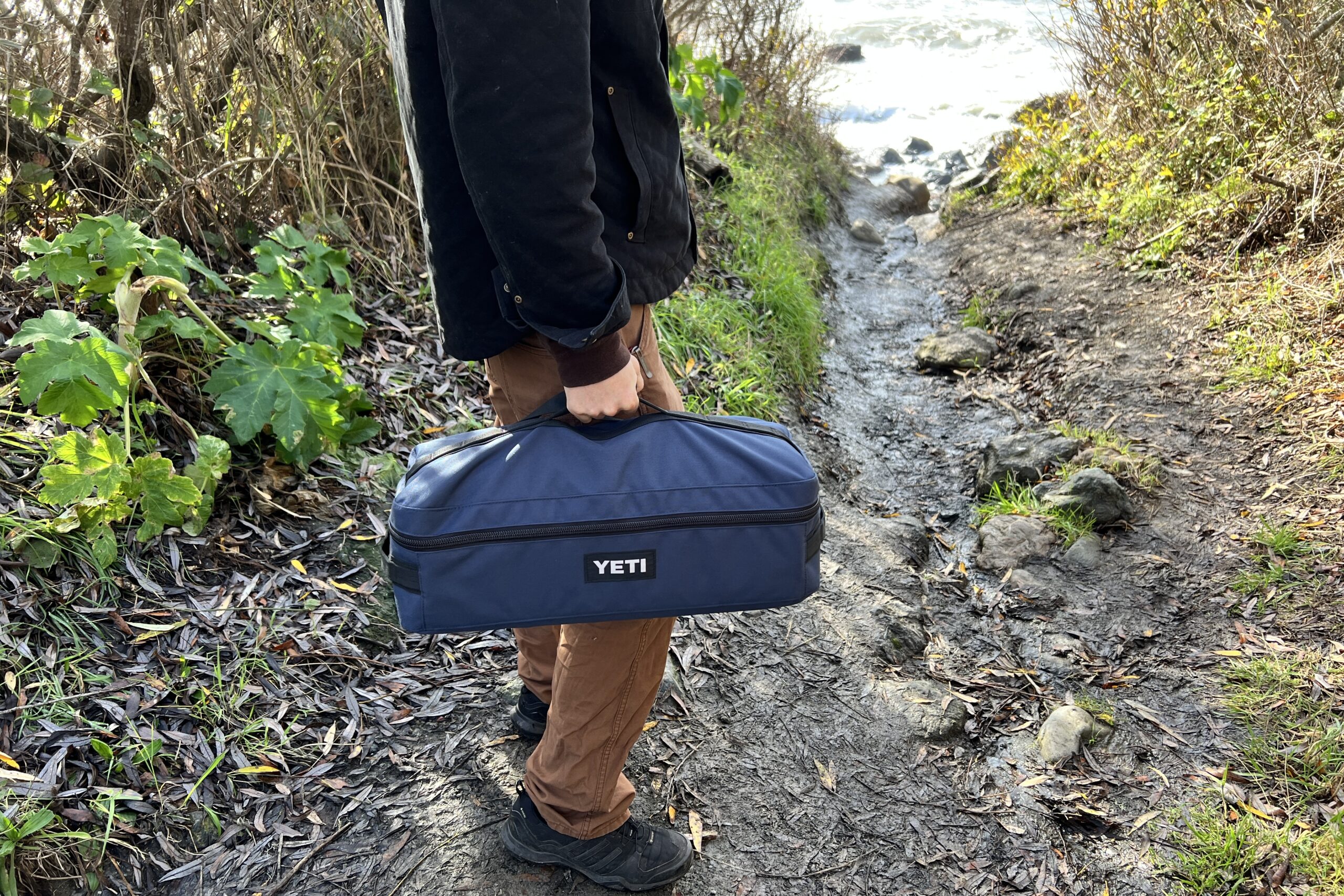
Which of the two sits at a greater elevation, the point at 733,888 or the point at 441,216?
the point at 441,216

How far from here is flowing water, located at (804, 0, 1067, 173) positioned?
13781 mm

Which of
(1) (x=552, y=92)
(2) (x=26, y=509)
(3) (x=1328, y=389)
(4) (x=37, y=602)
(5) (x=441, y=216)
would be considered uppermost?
(1) (x=552, y=92)

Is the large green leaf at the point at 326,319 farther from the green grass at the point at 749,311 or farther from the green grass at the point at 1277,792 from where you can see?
the green grass at the point at 1277,792

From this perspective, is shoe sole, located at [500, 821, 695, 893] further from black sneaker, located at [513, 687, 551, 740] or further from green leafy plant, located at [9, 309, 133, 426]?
green leafy plant, located at [9, 309, 133, 426]

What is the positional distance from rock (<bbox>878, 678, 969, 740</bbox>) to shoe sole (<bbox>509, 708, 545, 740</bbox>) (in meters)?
1.10

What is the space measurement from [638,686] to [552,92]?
44.2 inches

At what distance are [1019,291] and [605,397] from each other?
16.9 feet

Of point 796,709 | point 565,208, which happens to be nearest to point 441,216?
point 565,208

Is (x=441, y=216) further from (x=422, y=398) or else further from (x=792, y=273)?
(x=792, y=273)

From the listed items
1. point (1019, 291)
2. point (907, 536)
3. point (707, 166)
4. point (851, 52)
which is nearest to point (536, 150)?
point (907, 536)

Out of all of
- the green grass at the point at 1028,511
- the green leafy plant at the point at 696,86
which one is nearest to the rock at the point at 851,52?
the green leafy plant at the point at 696,86

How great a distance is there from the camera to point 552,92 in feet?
4.10

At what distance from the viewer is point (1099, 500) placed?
11.3 feet

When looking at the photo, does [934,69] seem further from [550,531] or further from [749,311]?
[550,531]
